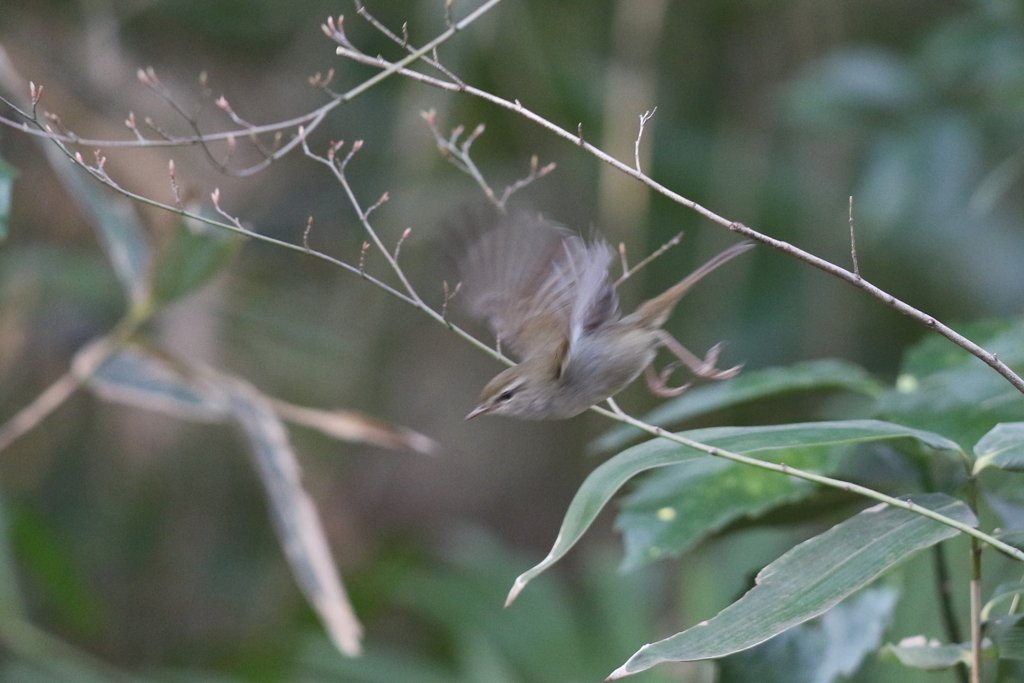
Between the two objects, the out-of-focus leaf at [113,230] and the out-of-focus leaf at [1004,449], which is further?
the out-of-focus leaf at [113,230]

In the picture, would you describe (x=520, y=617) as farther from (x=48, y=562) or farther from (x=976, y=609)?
(x=976, y=609)

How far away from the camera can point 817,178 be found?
2.81m

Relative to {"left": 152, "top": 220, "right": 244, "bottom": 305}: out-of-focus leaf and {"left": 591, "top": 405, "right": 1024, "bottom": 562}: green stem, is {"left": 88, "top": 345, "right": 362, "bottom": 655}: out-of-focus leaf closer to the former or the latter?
{"left": 152, "top": 220, "right": 244, "bottom": 305}: out-of-focus leaf

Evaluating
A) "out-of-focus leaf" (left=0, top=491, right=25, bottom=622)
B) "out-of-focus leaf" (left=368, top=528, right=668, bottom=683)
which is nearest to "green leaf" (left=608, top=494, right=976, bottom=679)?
"out-of-focus leaf" (left=0, top=491, right=25, bottom=622)

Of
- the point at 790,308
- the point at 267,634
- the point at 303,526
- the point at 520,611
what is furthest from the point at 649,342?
the point at 790,308

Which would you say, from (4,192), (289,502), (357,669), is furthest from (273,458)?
(357,669)

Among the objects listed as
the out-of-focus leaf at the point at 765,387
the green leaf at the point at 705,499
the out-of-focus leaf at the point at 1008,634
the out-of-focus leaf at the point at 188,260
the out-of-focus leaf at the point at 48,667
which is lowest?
the out-of-focus leaf at the point at 1008,634

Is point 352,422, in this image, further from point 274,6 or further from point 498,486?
point 498,486

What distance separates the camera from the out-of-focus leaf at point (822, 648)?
0.80m

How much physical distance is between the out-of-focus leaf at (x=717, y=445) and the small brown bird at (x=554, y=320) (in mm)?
178

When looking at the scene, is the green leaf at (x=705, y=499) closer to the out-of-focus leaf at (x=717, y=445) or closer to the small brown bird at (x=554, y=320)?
the small brown bird at (x=554, y=320)

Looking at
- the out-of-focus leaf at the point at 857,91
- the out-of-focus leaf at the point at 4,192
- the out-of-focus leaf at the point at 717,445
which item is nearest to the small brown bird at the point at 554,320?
the out-of-focus leaf at the point at 717,445

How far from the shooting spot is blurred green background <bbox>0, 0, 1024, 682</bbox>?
1979 mm

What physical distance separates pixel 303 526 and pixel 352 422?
0.15 m
